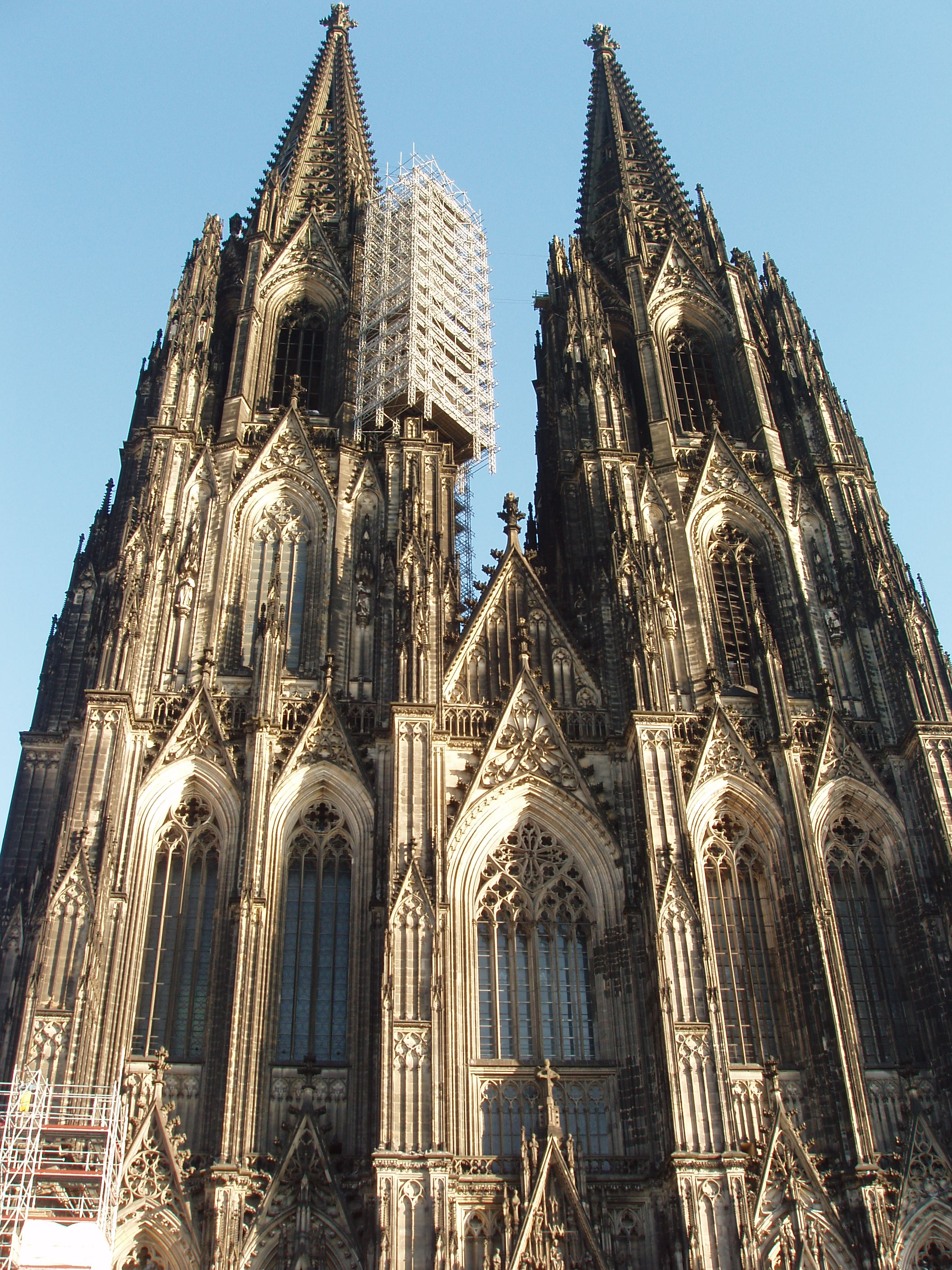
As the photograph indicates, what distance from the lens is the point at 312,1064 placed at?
76.3 feet

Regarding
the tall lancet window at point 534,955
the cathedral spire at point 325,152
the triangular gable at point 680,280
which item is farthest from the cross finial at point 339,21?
the tall lancet window at point 534,955

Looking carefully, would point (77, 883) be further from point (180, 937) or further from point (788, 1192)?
point (788, 1192)

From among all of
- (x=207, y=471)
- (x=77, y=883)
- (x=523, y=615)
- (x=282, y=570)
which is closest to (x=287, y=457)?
(x=207, y=471)

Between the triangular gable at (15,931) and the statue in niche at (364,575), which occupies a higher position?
the statue in niche at (364,575)

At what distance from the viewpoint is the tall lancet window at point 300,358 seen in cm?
3512

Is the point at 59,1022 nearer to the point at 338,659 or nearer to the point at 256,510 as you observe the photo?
the point at 338,659

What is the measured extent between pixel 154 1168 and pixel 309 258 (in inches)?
1014

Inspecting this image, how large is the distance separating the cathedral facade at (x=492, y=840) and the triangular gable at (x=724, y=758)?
7cm

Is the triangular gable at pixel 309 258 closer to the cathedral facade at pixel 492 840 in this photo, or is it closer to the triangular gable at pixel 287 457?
the cathedral facade at pixel 492 840

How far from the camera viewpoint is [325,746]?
26828mm

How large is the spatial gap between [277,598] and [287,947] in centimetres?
784

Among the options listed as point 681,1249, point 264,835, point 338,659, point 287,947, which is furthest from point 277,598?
point 681,1249

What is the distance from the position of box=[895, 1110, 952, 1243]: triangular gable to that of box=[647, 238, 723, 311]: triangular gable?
77.6ft

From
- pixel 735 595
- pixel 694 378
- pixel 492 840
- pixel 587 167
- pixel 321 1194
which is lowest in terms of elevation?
pixel 321 1194
